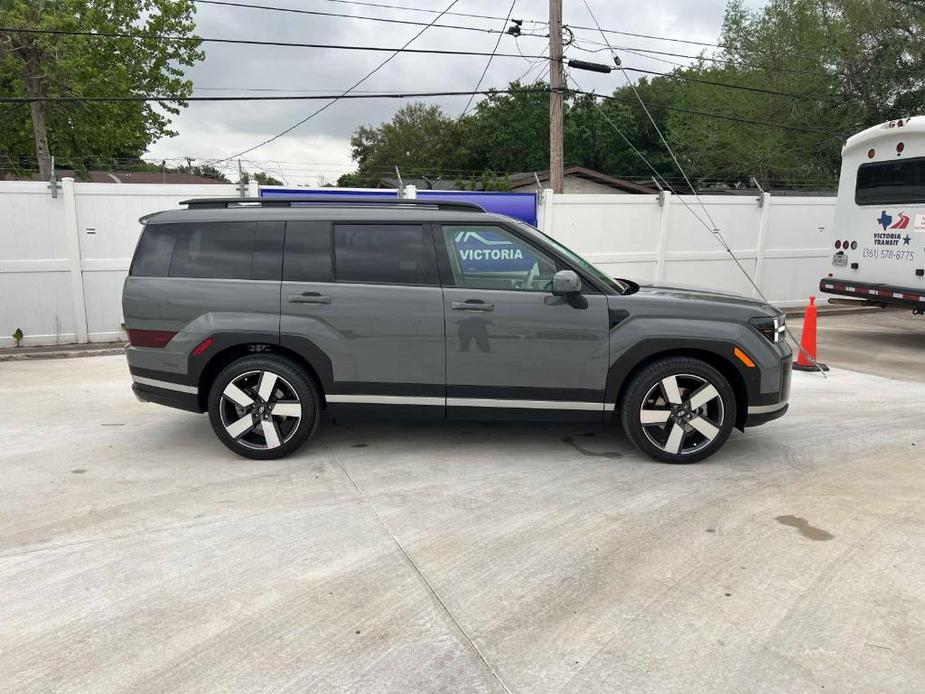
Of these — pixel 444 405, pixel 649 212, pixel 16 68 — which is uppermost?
pixel 16 68

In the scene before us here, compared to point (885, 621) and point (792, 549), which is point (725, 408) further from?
point (885, 621)

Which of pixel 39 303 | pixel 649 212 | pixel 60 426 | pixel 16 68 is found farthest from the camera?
pixel 16 68

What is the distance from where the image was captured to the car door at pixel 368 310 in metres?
4.79

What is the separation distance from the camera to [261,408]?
194 inches

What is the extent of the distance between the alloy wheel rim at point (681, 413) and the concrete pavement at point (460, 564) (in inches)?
9.0

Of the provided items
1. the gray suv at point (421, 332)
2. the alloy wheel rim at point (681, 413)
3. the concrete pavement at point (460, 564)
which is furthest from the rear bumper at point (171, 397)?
the alloy wheel rim at point (681, 413)

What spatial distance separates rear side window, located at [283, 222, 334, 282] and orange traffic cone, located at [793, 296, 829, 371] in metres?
6.31

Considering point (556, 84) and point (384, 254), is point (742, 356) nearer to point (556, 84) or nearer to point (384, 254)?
point (384, 254)

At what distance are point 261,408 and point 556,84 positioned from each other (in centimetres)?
1139

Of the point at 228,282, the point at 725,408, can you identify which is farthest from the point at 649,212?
the point at 228,282

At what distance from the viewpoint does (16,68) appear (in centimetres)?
2338

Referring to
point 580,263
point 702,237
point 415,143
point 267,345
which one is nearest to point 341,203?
point 267,345

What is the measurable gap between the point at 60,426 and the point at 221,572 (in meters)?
3.49

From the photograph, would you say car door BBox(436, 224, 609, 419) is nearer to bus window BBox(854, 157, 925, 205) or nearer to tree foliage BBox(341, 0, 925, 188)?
bus window BBox(854, 157, 925, 205)
